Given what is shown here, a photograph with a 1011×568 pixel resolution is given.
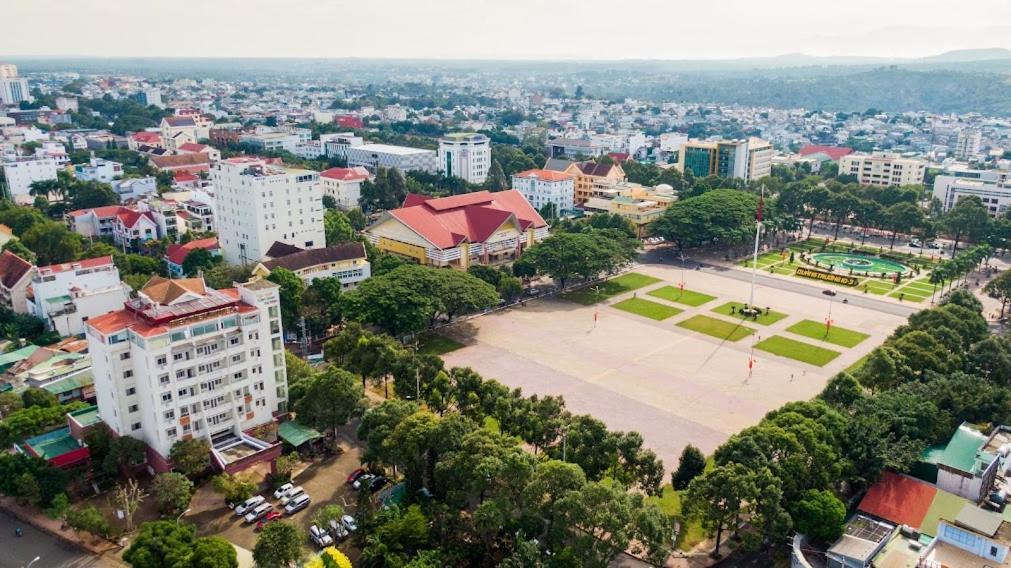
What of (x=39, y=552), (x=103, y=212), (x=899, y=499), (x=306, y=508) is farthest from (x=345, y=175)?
(x=899, y=499)

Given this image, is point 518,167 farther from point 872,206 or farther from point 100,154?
point 100,154

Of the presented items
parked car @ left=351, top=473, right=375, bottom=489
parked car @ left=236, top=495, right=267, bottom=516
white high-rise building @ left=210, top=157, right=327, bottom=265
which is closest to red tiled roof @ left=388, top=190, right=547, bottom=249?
white high-rise building @ left=210, top=157, right=327, bottom=265

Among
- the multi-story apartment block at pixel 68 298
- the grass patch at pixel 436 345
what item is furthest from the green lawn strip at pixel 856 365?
the multi-story apartment block at pixel 68 298

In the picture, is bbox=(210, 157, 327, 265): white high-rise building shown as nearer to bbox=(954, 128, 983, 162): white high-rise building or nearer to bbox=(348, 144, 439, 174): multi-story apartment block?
bbox=(348, 144, 439, 174): multi-story apartment block

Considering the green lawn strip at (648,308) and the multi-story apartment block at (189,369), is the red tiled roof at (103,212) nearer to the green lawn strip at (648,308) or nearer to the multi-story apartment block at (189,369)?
the multi-story apartment block at (189,369)

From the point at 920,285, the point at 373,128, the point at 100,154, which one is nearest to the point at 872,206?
the point at 920,285

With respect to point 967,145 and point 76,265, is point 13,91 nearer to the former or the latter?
point 76,265

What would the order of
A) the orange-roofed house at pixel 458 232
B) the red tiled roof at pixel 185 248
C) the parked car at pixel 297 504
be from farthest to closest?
the orange-roofed house at pixel 458 232, the red tiled roof at pixel 185 248, the parked car at pixel 297 504
